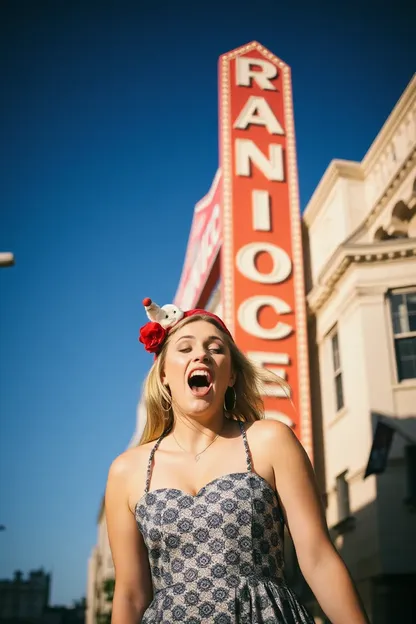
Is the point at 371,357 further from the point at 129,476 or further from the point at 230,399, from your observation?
the point at 129,476

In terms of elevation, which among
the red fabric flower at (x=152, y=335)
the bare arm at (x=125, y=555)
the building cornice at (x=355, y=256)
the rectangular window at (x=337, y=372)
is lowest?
the bare arm at (x=125, y=555)

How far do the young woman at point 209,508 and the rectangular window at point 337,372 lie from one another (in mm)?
9996

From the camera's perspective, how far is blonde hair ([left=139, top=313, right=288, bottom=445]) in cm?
289

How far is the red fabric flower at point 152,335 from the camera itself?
2.89 m

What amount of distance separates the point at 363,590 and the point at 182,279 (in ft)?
36.9

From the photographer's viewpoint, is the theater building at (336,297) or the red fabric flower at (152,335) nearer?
the red fabric flower at (152,335)

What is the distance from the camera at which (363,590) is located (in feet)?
33.9

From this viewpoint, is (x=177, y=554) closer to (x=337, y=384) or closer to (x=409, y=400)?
(x=409, y=400)

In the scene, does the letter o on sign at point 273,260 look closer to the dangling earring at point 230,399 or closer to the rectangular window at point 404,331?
the rectangular window at point 404,331

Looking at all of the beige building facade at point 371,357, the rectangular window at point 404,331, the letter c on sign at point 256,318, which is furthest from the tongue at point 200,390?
the rectangular window at point 404,331

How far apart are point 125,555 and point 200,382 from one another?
28.8 inches

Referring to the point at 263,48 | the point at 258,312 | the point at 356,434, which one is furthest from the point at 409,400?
the point at 263,48

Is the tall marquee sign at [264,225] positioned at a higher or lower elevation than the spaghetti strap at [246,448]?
higher

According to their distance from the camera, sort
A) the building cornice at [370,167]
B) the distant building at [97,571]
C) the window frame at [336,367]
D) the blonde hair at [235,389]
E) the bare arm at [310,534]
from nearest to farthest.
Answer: the bare arm at [310,534] → the blonde hair at [235,389] → the building cornice at [370,167] → the window frame at [336,367] → the distant building at [97,571]
